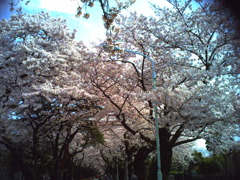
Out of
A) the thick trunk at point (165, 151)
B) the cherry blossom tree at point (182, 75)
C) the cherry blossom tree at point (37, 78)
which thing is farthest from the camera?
the cherry blossom tree at point (37, 78)

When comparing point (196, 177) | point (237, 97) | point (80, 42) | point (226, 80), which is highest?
point (80, 42)

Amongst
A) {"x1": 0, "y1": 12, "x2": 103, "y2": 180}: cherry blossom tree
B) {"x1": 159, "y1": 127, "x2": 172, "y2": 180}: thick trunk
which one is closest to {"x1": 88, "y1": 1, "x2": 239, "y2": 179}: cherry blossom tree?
{"x1": 159, "y1": 127, "x2": 172, "y2": 180}: thick trunk

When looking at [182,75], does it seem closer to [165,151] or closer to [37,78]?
[165,151]

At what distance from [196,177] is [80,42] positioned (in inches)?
469

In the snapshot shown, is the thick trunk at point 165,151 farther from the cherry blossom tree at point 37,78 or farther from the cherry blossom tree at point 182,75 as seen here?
the cherry blossom tree at point 37,78

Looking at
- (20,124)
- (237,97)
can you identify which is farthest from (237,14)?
(20,124)

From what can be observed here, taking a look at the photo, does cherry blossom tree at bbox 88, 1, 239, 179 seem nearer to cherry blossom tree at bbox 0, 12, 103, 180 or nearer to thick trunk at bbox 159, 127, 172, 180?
thick trunk at bbox 159, 127, 172, 180

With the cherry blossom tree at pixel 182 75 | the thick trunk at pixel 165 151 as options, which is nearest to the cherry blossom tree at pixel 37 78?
the cherry blossom tree at pixel 182 75

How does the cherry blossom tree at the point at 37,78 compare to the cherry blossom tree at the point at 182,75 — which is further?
the cherry blossom tree at the point at 37,78

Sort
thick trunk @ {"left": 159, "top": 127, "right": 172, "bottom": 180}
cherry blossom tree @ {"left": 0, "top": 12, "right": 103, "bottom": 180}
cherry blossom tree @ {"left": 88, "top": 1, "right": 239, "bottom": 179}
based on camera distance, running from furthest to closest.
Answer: cherry blossom tree @ {"left": 0, "top": 12, "right": 103, "bottom": 180} → thick trunk @ {"left": 159, "top": 127, "right": 172, "bottom": 180} → cherry blossom tree @ {"left": 88, "top": 1, "right": 239, "bottom": 179}

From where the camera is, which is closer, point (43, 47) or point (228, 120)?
point (228, 120)

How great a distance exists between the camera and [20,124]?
62.1 feet

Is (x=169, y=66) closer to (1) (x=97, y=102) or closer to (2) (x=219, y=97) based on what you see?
(2) (x=219, y=97)

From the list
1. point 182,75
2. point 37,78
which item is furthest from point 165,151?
point 37,78
